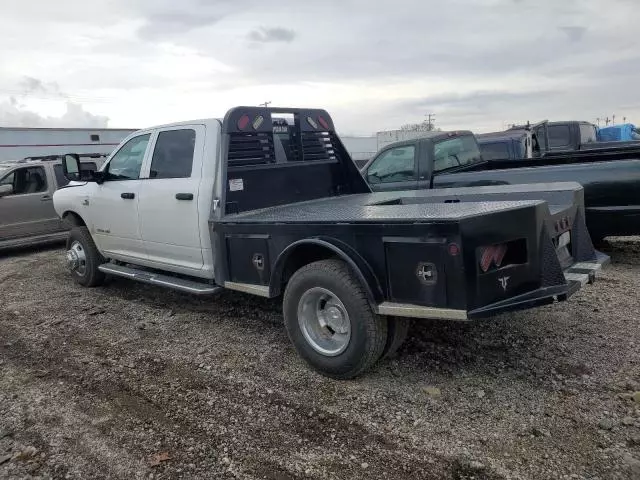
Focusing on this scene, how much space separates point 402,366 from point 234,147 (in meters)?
2.44

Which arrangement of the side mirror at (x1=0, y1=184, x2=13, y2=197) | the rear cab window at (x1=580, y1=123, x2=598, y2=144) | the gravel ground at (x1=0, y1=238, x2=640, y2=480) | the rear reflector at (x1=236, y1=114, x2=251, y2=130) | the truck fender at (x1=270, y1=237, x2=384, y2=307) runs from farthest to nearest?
the rear cab window at (x1=580, y1=123, x2=598, y2=144) < the side mirror at (x1=0, y1=184, x2=13, y2=197) < the rear reflector at (x1=236, y1=114, x2=251, y2=130) < the truck fender at (x1=270, y1=237, x2=384, y2=307) < the gravel ground at (x1=0, y1=238, x2=640, y2=480)

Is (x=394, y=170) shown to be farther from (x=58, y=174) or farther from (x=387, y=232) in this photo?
(x=58, y=174)

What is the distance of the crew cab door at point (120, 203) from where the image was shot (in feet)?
18.3

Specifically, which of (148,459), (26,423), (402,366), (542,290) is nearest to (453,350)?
(402,366)

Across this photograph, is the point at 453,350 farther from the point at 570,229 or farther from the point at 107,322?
the point at 107,322

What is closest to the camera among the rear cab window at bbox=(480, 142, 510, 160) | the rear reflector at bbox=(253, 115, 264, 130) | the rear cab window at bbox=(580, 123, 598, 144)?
the rear reflector at bbox=(253, 115, 264, 130)

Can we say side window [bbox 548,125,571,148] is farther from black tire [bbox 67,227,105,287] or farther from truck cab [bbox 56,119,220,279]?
black tire [bbox 67,227,105,287]

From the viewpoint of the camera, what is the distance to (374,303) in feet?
11.1

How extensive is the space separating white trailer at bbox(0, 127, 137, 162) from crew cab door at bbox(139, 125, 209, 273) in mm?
17611

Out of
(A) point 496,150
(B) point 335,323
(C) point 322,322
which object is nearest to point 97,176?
(C) point 322,322

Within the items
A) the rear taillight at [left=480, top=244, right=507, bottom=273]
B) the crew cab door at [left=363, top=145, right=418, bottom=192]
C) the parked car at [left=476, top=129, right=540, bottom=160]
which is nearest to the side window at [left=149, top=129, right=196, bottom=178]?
the rear taillight at [left=480, top=244, right=507, bottom=273]

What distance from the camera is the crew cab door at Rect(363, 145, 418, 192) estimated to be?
7.71 meters

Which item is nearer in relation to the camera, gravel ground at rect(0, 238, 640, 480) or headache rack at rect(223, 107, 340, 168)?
gravel ground at rect(0, 238, 640, 480)

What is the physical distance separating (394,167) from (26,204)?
691cm
